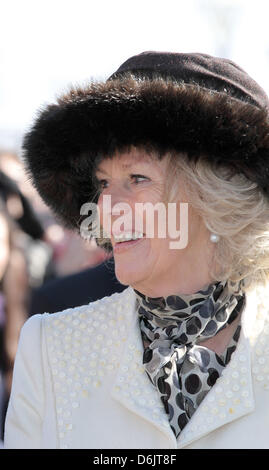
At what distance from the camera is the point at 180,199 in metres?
2.89

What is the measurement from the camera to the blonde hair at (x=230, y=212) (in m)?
2.87

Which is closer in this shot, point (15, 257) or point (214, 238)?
point (214, 238)

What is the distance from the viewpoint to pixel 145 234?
2.86 m

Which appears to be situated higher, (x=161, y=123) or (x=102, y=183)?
(x=161, y=123)

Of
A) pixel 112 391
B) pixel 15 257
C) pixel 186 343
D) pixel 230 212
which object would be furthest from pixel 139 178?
pixel 15 257

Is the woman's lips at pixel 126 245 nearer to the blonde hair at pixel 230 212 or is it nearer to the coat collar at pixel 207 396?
the blonde hair at pixel 230 212

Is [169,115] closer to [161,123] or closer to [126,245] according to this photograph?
[161,123]

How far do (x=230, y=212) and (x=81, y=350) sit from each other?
74cm

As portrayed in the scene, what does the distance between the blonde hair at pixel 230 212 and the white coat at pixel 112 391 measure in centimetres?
13

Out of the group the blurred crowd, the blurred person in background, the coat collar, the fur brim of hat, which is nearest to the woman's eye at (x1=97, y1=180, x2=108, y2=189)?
the fur brim of hat
